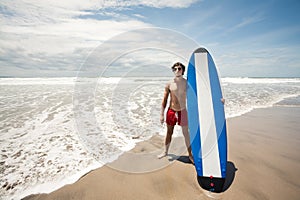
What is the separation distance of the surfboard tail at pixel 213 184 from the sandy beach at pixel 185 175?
61 mm

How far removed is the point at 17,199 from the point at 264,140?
4.84 m

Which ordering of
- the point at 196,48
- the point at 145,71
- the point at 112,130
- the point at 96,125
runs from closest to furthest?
1. the point at 196,48
2. the point at 145,71
3. the point at 112,130
4. the point at 96,125

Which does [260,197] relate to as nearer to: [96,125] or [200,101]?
[200,101]

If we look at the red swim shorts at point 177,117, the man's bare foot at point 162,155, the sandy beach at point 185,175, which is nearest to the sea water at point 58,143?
the sandy beach at point 185,175

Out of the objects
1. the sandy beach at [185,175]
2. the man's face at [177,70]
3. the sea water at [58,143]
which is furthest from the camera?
the man's face at [177,70]

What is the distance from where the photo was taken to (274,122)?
17.2 feet

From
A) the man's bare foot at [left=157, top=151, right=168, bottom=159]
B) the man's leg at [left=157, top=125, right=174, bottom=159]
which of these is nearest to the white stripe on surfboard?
the man's leg at [left=157, top=125, right=174, bottom=159]

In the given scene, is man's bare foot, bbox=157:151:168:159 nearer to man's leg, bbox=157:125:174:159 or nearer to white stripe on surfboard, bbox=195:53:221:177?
man's leg, bbox=157:125:174:159

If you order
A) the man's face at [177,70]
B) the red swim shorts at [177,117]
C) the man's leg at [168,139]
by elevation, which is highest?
the man's face at [177,70]

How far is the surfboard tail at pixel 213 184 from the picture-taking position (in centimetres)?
224

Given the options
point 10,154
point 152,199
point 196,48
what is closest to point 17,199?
point 10,154

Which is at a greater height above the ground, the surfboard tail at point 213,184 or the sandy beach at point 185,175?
the surfboard tail at point 213,184

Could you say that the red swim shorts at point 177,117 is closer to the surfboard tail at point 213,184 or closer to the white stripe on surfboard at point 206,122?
the white stripe on surfboard at point 206,122

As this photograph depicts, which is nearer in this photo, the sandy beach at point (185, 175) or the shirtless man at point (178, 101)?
the sandy beach at point (185, 175)
